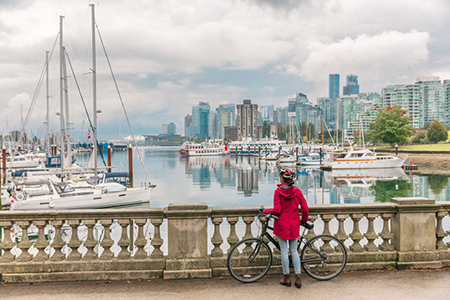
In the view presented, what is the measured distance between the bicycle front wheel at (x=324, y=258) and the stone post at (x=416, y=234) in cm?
107

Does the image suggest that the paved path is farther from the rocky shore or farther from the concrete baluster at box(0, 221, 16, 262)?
the rocky shore

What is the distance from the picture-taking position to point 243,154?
161 metres

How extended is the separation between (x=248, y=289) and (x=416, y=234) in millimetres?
3106

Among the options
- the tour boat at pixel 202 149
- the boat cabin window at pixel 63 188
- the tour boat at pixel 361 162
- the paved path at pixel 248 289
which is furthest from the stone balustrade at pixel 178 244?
the tour boat at pixel 202 149

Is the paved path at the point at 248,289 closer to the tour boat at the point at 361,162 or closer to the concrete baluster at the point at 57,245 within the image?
the concrete baluster at the point at 57,245

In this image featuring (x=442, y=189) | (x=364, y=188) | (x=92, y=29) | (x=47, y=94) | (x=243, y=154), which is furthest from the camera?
(x=243, y=154)

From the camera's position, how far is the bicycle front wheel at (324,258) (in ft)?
19.9

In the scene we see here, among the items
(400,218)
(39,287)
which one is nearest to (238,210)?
(400,218)

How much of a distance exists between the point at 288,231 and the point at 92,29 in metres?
34.3

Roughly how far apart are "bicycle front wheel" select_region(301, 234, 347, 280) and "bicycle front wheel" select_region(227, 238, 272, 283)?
617 mm

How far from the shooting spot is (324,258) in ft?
19.9

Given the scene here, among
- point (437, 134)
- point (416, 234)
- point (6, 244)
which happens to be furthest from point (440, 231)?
point (437, 134)

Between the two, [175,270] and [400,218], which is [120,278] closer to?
[175,270]

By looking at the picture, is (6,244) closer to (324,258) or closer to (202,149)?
(324,258)
